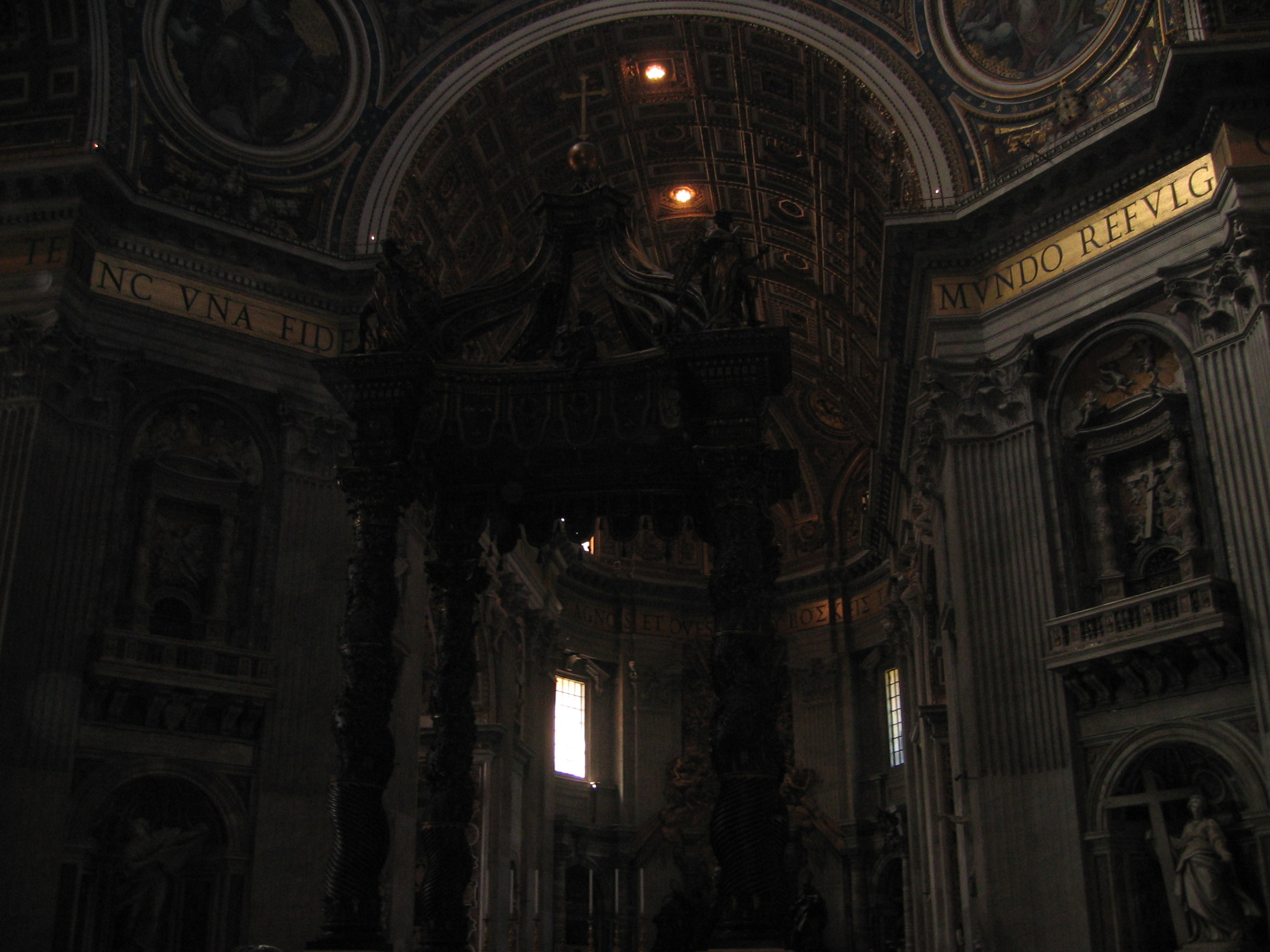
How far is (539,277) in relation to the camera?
10359 millimetres

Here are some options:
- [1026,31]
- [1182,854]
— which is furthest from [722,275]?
[1026,31]

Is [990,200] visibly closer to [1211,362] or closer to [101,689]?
[1211,362]

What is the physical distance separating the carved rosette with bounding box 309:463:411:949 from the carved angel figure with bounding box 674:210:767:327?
2601 mm

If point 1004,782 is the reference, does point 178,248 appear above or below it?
above

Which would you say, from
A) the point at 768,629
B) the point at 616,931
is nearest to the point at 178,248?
the point at 768,629

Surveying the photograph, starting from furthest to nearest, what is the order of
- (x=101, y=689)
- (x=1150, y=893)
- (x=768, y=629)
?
1. (x=101, y=689)
2. (x=1150, y=893)
3. (x=768, y=629)

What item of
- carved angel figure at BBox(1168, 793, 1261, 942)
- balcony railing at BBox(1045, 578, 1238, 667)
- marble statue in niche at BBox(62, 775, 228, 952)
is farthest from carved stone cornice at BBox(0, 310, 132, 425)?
carved angel figure at BBox(1168, 793, 1261, 942)

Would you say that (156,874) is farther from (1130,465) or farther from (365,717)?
(1130,465)

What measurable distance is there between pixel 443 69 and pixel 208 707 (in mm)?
9528

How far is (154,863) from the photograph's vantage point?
45.0ft

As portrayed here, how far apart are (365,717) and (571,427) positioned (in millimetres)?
2609

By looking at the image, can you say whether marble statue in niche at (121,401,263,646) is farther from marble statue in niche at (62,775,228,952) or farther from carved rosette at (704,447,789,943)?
carved rosette at (704,447,789,943)

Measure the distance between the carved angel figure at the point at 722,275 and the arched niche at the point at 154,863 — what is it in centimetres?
833

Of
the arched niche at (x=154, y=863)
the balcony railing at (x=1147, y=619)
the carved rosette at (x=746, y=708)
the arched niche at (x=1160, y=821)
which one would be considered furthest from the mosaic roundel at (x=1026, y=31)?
the arched niche at (x=154, y=863)
